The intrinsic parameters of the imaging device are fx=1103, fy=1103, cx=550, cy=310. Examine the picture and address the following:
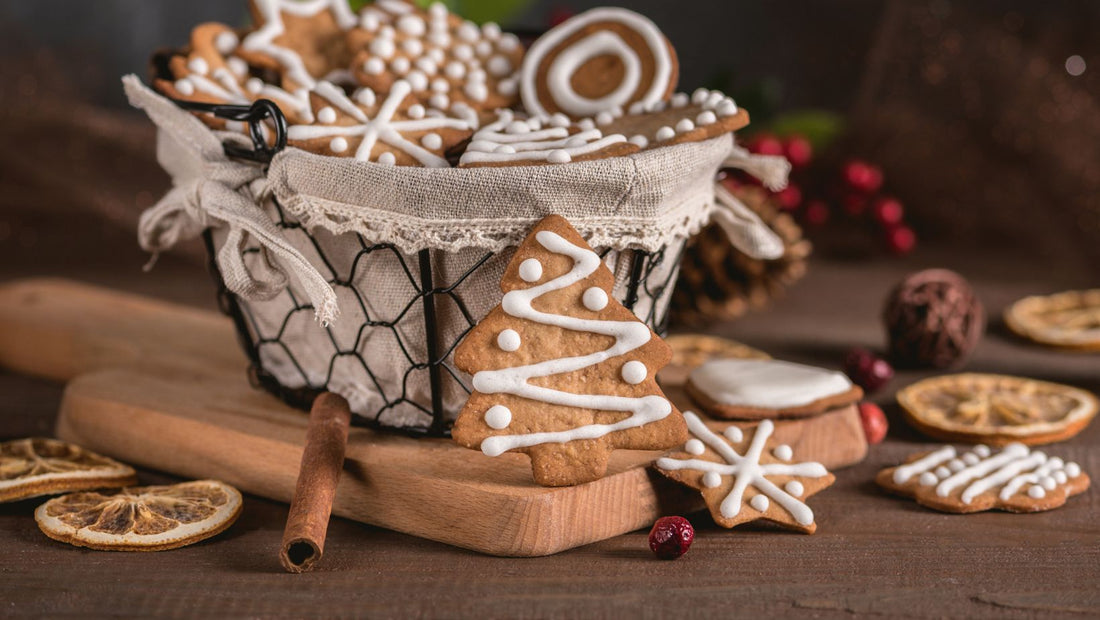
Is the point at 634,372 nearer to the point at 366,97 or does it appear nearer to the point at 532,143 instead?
the point at 532,143

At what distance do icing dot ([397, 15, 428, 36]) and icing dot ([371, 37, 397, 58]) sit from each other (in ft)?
0.12

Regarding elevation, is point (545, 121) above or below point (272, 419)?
above

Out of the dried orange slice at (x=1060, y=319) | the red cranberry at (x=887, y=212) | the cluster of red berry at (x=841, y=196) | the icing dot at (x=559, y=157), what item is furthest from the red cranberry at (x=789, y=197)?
the icing dot at (x=559, y=157)

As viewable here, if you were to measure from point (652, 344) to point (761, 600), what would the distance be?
0.51 feet

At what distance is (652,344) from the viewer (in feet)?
2.13

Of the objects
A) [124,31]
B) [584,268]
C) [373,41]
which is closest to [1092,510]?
[584,268]

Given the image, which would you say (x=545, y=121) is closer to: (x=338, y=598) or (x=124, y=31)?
(x=338, y=598)

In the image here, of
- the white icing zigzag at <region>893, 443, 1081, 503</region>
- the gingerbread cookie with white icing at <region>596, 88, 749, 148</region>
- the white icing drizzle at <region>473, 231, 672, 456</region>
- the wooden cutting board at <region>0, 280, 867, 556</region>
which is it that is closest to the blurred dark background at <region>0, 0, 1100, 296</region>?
the wooden cutting board at <region>0, 280, 867, 556</region>

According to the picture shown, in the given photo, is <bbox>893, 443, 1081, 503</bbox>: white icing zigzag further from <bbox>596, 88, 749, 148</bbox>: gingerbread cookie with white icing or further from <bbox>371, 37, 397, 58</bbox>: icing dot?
<bbox>371, 37, 397, 58</bbox>: icing dot

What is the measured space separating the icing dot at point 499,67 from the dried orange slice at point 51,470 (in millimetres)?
413

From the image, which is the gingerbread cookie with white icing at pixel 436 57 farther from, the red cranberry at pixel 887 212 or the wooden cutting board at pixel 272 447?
the red cranberry at pixel 887 212

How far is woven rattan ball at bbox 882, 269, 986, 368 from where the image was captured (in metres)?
1.04

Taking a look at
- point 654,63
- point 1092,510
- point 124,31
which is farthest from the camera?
point 124,31

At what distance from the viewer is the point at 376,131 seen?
0.72m
